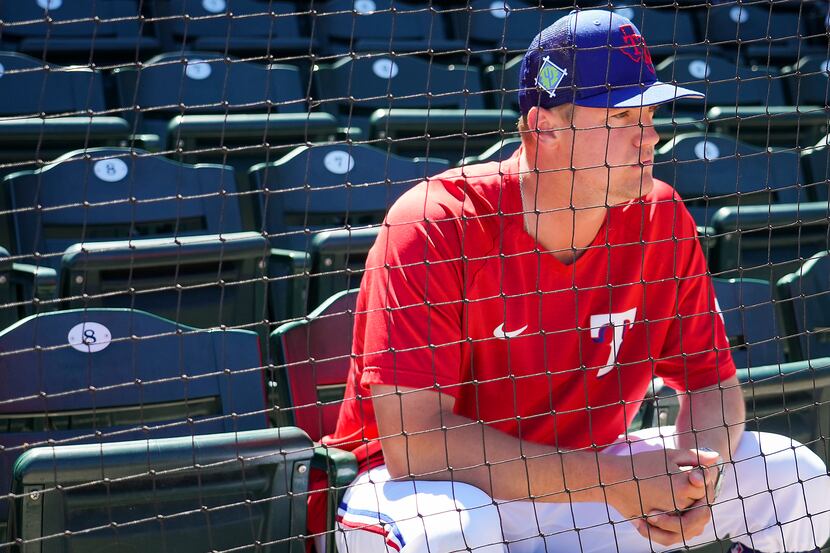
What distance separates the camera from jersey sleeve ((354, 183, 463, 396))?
1.86 meters

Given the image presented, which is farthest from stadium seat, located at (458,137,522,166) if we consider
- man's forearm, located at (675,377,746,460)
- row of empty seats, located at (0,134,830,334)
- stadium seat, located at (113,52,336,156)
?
man's forearm, located at (675,377,746,460)

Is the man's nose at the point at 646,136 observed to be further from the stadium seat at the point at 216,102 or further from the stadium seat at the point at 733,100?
the stadium seat at the point at 733,100

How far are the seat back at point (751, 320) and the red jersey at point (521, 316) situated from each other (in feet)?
1.65

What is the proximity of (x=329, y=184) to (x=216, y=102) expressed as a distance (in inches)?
39.6

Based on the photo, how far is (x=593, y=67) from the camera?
6.68 ft

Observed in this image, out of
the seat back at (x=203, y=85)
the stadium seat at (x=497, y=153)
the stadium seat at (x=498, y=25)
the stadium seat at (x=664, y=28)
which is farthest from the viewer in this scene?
the stadium seat at (x=664, y=28)

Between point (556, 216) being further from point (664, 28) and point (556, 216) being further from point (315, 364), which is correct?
point (664, 28)

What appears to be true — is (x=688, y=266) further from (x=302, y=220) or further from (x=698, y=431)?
(x=302, y=220)

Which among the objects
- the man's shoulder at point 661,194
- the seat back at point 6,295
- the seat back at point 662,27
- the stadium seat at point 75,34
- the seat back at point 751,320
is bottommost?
the seat back at point 751,320

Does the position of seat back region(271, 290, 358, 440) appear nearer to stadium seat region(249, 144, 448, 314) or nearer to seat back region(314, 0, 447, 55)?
stadium seat region(249, 144, 448, 314)

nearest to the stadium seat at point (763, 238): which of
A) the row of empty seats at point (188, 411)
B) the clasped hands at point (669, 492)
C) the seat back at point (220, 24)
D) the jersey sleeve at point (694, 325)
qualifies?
the row of empty seats at point (188, 411)

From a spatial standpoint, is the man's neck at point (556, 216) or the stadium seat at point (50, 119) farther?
the stadium seat at point (50, 119)

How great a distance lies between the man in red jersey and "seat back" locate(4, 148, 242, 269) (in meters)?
1.32

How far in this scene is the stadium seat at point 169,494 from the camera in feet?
5.79
